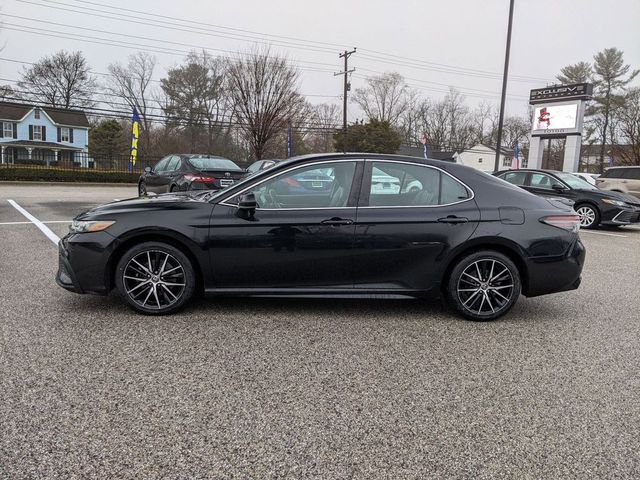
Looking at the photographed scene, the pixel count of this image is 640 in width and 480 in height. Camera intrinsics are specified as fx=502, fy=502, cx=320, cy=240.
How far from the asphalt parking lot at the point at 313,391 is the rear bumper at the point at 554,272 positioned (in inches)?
13.3

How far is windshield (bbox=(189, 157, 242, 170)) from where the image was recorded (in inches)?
442

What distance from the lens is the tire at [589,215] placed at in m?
12.3

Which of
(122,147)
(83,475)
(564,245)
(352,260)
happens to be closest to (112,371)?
(83,475)

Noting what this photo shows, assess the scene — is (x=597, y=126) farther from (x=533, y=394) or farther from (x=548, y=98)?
(x=533, y=394)

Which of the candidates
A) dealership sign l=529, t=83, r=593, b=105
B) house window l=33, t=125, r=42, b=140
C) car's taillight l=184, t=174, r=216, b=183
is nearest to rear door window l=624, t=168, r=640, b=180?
car's taillight l=184, t=174, r=216, b=183

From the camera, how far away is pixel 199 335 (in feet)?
13.3

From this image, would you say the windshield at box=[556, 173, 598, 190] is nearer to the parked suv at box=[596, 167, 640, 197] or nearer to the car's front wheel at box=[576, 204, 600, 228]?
the car's front wheel at box=[576, 204, 600, 228]

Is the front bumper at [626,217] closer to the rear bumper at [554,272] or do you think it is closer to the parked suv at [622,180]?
the parked suv at [622,180]

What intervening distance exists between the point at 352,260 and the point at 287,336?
893 mm

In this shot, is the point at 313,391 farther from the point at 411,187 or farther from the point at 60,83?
the point at 60,83

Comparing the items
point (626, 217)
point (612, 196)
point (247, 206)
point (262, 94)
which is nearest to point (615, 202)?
point (612, 196)

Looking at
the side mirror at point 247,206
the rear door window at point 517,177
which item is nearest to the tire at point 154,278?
the side mirror at point 247,206

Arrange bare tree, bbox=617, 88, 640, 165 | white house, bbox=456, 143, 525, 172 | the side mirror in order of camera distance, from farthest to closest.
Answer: white house, bbox=456, 143, 525, 172
bare tree, bbox=617, 88, 640, 165
the side mirror

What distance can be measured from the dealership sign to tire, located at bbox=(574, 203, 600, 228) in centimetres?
1961
